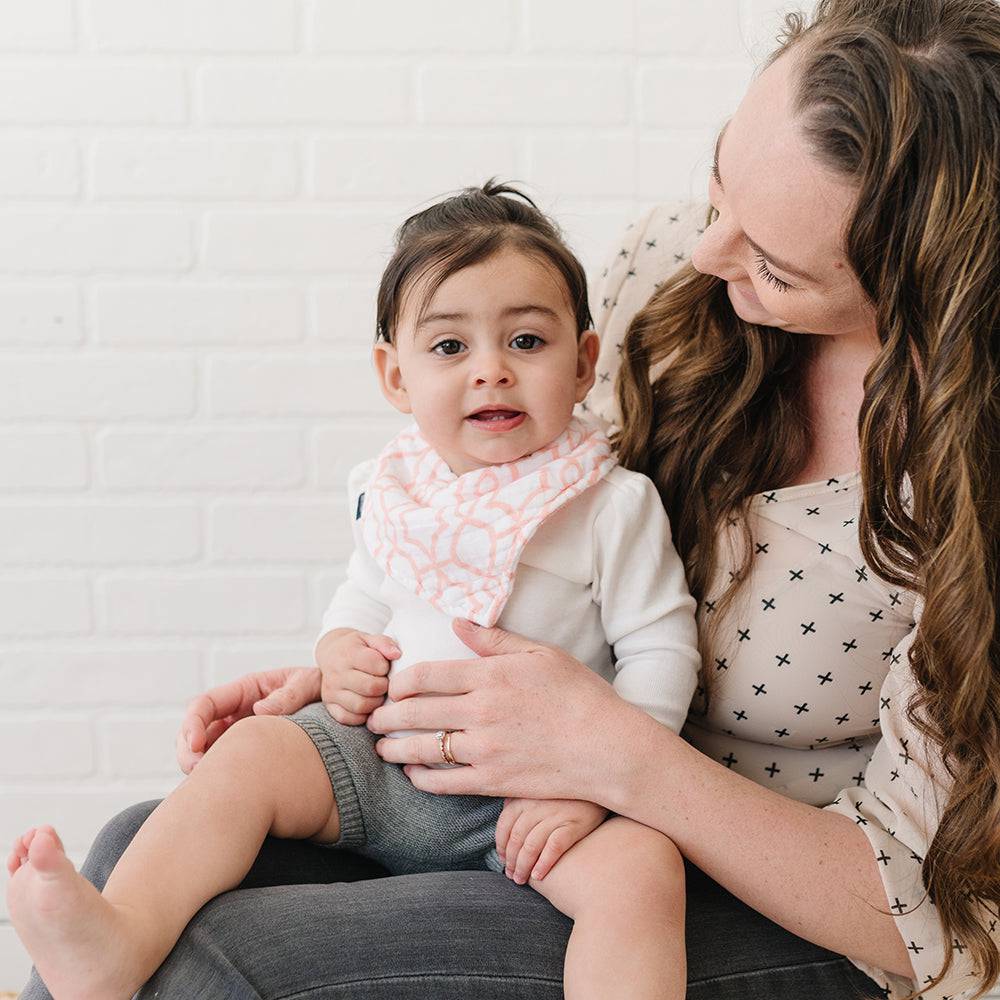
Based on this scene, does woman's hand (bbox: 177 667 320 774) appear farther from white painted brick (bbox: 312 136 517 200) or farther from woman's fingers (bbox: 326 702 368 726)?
white painted brick (bbox: 312 136 517 200)

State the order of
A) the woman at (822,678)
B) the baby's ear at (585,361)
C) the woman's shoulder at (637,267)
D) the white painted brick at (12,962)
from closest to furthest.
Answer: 1. the woman at (822,678)
2. the baby's ear at (585,361)
3. the woman's shoulder at (637,267)
4. the white painted brick at (12,962)

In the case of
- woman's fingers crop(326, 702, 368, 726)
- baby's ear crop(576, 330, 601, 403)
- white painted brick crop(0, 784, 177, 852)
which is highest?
baby's ear crop(576, 330, 601, 403)

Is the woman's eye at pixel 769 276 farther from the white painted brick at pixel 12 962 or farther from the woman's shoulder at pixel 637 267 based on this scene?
the white painted brick at pixel 12 962

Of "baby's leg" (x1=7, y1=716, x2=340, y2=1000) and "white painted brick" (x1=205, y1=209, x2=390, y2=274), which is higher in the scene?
"white painted brick" (x1=205, y1=209, x2=390, y2=274)

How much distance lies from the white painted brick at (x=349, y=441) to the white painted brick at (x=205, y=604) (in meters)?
0.21

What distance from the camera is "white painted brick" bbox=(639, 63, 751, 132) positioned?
2.06m

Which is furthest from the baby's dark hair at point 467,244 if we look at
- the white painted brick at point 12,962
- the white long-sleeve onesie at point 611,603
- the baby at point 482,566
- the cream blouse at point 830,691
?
the white painted brick at point 12,962

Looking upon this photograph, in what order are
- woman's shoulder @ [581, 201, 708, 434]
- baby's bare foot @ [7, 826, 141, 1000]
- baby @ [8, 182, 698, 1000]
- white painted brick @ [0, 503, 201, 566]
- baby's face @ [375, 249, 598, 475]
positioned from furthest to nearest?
white painted brick @ [0, 503, 201, 566] → woman's shoulder @ [581, 201, 708, 434] → baby's face @ [375, 249, 598, 475] → baby @ [8, 182, 698, 1000] → baby's bare foot @ [7, 826, 141, 1000]

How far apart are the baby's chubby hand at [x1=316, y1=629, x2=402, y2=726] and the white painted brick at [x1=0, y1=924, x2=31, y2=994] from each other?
1259 mm

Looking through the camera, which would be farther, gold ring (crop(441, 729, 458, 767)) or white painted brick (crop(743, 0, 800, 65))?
white painted brick (crop(743, 0, 800, 65))

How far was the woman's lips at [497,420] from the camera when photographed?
134 cm

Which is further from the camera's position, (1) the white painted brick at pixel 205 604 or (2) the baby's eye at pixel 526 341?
(1) the white painted brick at pixel 205 604

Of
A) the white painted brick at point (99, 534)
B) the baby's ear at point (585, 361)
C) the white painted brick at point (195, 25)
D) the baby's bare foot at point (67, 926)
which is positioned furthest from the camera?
the white painted brick at point (99, 534)

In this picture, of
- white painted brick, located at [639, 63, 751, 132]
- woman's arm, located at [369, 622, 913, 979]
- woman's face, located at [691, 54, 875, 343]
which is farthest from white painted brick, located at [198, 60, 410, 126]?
woman's arm, located at [369, 622, 913, 979]
